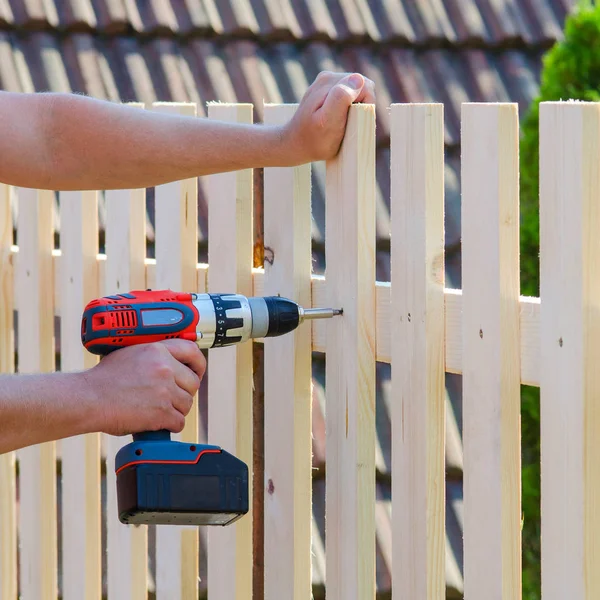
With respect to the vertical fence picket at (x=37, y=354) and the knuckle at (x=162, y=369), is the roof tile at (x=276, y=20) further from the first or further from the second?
the knuckle at (x=162, y=369)

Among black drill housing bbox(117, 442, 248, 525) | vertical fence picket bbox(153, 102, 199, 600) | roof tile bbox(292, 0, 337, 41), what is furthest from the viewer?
roof tile bbox(292, 0, 337, 41)

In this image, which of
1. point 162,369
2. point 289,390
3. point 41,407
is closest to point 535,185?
point 289,390

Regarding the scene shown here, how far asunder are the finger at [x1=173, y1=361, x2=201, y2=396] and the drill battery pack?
0.35 ft

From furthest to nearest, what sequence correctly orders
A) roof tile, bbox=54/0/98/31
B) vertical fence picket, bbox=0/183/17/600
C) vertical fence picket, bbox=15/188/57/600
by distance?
roof tile, bbox=54/0/98/31 < vertical fence picket, bbox=0/183/17/600 < vertical fence picket, bbox=15/188/57/600

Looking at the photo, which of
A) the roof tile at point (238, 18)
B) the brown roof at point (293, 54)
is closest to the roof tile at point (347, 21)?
the brown roof at point (293, 54)

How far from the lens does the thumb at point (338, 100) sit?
80.7 inches

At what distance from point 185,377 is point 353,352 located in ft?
1.08

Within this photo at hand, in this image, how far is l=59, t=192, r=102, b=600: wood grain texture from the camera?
285cm

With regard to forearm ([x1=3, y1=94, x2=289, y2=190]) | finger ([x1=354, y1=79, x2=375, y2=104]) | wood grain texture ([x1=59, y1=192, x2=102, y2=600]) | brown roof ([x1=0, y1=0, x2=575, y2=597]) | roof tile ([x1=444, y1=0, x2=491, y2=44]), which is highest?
roof tile ([x1=444, y1=0, x2=491, y2=44])

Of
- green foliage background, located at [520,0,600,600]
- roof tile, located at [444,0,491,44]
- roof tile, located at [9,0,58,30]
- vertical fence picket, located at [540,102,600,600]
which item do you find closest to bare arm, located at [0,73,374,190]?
vertical fence picket, located at [540,102,600,600]

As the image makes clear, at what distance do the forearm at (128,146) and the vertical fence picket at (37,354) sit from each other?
614mm

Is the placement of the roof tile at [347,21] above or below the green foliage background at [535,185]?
above

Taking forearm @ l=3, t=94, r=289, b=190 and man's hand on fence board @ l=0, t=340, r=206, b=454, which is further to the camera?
forearm @ l=3, t=94, r=289, b=190

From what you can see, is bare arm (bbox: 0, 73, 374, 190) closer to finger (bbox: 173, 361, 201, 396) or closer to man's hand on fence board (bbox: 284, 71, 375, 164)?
man's hand on fence board (bbox: 284, 71, 375, 164)
